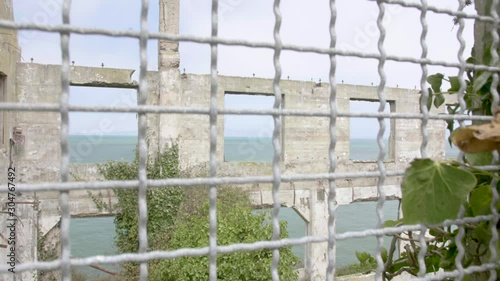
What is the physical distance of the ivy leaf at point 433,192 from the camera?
0.70m

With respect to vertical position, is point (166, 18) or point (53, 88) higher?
point (166, 18)

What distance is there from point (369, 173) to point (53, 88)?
262 inches

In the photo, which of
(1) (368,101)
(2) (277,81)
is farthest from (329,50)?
(1) (368,101)

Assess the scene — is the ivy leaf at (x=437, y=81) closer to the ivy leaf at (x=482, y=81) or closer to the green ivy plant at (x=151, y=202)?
the ivy leaf at (x=482, y=81)

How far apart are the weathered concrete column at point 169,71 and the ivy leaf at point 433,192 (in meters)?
6.30

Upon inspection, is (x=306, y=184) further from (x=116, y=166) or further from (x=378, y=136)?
(x=378, y=136)

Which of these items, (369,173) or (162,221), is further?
(162,221)

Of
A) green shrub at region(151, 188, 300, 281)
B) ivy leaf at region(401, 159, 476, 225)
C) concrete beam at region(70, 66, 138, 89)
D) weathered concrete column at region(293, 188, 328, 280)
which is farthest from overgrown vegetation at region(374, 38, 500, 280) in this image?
weathered concrete column at region(293, 188, 328, 280)

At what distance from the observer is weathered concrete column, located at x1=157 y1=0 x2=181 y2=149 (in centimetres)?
683

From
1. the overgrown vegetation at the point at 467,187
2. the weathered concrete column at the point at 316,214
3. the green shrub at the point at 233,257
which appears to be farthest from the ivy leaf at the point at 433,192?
the weathered concrete column at the point at 316,214

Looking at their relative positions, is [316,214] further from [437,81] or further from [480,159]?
[480,159]

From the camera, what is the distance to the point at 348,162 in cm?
780

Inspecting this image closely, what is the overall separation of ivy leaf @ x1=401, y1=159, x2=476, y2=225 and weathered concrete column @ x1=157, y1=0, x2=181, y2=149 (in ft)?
20.7

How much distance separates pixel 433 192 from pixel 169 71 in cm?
652
